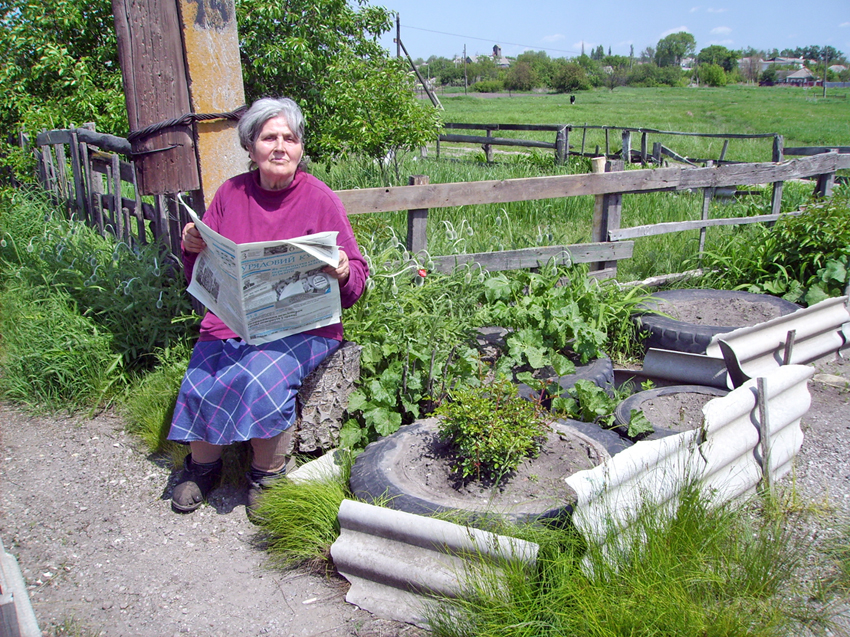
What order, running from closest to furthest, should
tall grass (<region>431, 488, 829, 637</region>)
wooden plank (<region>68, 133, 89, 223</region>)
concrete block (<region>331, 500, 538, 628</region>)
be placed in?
tall grass (<region>431, 488, 829, 637</region>) → concrete block (<region>331, 500, 538, 628</region>) → wooden plank (<region>68, 133, 89, 223</region>)

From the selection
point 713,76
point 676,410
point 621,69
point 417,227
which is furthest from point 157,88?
point 621,69

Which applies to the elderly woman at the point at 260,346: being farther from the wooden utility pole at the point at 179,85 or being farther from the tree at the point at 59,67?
the tree at the point at 59,67

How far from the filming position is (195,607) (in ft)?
7.88

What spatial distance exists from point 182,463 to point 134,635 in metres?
1.13

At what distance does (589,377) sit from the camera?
3.56m

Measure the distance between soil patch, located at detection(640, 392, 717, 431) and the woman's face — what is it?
2.14 metres

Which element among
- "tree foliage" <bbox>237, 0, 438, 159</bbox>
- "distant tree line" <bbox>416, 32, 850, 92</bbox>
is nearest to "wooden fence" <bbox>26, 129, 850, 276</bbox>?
"tree foliage" <bbox>237, 0, 438, 159</bbox>

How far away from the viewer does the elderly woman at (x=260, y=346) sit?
9.00ft

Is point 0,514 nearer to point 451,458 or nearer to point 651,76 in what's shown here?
point 451,458

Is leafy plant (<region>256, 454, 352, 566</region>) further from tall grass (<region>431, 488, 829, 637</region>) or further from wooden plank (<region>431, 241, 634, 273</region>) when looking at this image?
wooden plank (<region>431, 241, 634, 273</region>)

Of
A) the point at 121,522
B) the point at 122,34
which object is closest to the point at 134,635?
the point at 121,522

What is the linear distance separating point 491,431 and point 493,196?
8.09 ft

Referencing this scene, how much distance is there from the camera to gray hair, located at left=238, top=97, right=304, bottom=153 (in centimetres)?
273

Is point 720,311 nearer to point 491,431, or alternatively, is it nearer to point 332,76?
point 491,431
